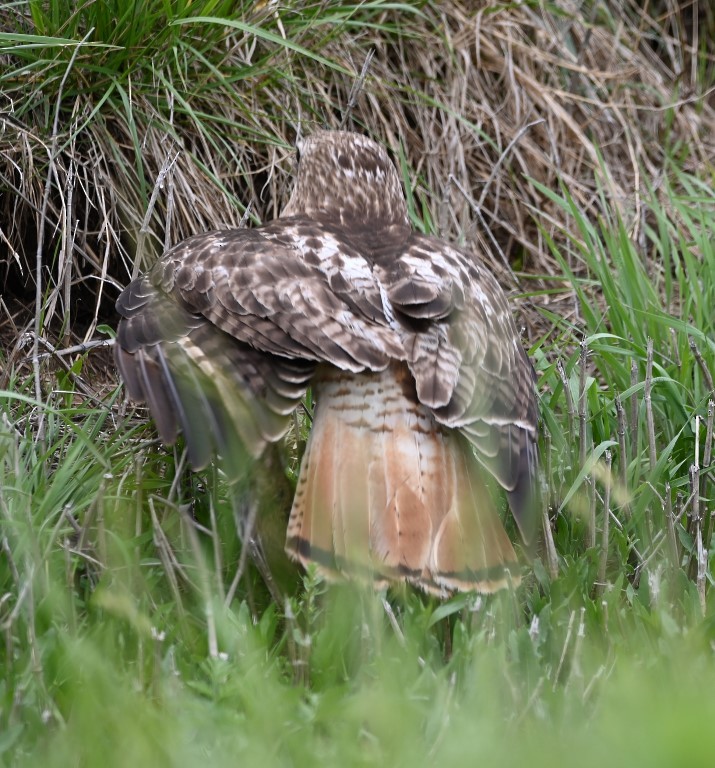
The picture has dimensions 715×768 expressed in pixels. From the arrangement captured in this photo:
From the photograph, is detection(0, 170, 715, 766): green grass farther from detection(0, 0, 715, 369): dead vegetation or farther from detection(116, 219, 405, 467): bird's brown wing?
detection(0, 0, 715, 369): dead vegetation

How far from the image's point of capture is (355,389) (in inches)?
107

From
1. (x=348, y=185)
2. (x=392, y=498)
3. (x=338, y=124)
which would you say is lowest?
(x=392, y=498)

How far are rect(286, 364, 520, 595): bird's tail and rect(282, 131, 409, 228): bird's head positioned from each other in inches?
39.9

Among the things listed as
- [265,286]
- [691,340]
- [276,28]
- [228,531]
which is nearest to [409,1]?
[276,28]

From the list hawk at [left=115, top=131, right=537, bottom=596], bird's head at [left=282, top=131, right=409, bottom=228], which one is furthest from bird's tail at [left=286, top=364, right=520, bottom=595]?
bird's head at [left=282, top=131, right=409, bottom=228]

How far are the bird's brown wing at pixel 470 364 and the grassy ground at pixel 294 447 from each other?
189 mm

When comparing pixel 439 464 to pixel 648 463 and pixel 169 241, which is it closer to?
pixel 648 463

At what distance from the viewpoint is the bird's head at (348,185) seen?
3.65 meters

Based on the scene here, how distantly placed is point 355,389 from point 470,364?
0.32 meters

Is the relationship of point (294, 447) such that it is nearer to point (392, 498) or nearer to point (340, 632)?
point (392, 498)

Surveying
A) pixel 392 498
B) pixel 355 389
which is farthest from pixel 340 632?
pixel 355 389

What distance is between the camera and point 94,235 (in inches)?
162

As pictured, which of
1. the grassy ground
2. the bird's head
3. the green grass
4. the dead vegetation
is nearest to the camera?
the green grass

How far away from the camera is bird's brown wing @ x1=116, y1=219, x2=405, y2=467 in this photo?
265 centimetres
